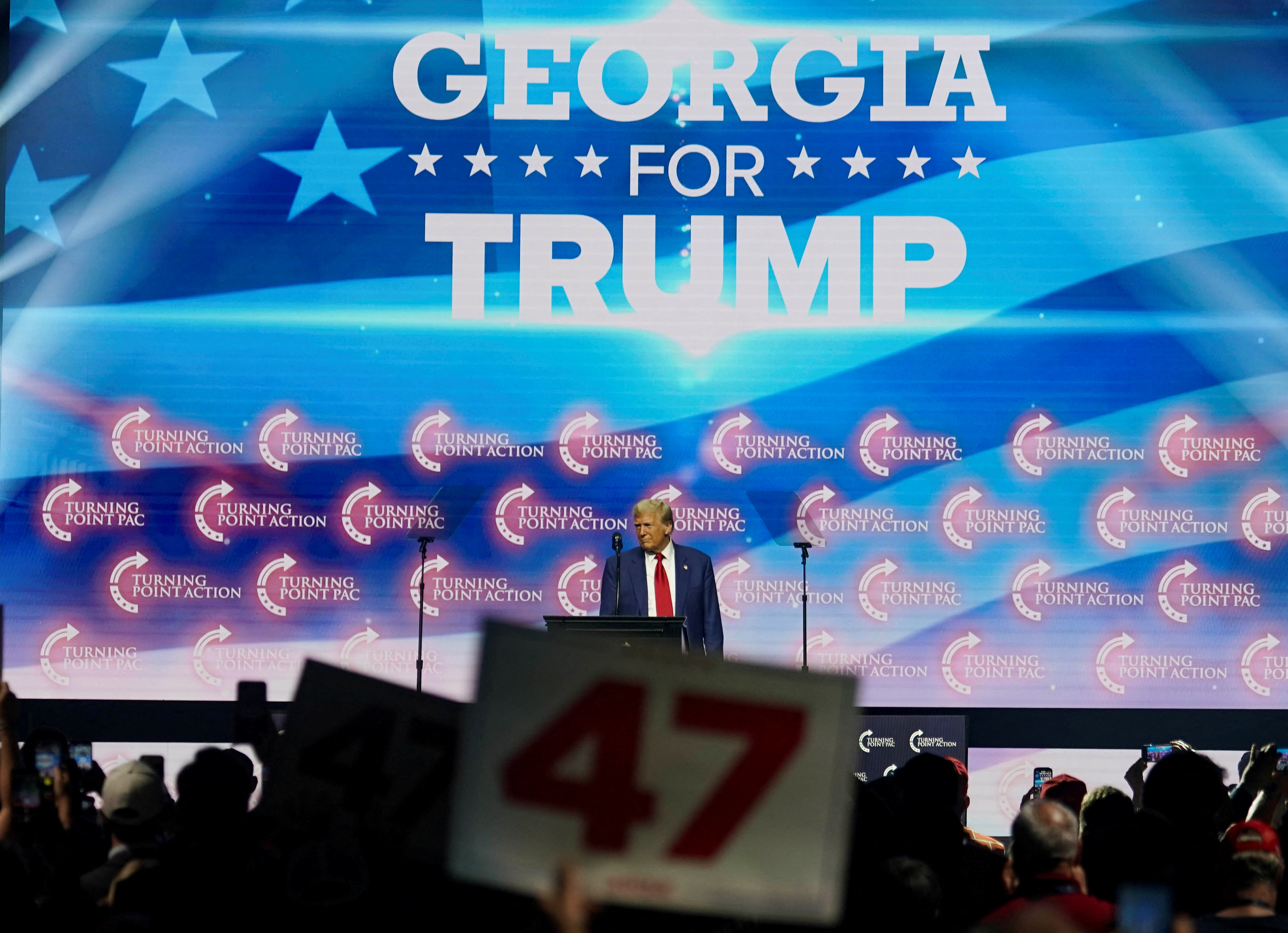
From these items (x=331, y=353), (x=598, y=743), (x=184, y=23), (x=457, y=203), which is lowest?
(x=598, y=743)

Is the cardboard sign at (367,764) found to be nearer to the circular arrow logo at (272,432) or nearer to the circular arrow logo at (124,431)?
the circular arrow logo at (272,432)

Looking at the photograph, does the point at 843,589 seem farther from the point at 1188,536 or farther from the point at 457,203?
the point at 457,203

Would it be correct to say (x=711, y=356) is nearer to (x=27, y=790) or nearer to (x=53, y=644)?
(x=53, y=644)

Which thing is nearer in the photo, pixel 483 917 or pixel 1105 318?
pixel 483 917

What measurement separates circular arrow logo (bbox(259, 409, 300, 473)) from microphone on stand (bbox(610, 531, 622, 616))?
2460 mm

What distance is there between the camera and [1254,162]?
897 centimetres

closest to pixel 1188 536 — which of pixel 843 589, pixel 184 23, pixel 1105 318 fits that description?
pixel 1105 318

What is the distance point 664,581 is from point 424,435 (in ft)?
7.22

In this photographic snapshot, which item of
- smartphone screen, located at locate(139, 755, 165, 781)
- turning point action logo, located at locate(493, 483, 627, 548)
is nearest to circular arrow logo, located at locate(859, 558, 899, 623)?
turning point action logo, located at locate(493, 483, 627, 548)

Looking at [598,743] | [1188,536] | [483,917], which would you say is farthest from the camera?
[1188,536]

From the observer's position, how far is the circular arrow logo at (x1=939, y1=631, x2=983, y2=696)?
880 centimetres

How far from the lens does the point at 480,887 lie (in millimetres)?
2885

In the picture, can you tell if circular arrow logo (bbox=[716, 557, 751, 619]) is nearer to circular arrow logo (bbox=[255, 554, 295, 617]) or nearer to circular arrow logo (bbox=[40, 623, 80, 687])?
circular arrow logo (bbox=[255, 554, 295, 617])

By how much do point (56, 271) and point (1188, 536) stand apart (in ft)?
21.1
